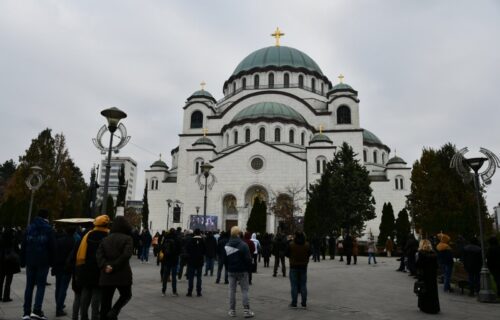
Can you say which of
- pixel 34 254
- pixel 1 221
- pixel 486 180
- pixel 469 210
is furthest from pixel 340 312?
pixel 1 221

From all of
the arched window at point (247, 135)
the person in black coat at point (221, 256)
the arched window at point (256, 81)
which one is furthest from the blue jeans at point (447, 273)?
the arched window at point (256, 81)

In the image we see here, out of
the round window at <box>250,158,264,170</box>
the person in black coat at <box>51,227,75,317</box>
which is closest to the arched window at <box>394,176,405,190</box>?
the round window at <box>250,158,264,170</box>

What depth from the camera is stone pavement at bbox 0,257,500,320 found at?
7.42m

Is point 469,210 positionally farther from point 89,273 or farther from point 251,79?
point 251,79

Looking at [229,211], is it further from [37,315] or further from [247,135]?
[37,315]

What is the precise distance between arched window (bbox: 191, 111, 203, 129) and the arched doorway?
13.7 metres

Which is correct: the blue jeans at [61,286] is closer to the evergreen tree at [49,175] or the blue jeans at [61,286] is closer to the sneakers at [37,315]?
the sneakers at [37,315]

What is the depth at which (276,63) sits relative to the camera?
5353cm

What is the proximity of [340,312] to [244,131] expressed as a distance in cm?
3824

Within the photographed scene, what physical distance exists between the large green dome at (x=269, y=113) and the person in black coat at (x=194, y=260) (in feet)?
116

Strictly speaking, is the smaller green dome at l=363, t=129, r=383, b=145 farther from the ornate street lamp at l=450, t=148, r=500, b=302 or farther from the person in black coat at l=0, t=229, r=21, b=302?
the person in black coat at l=0, t=229, r=21, b=302

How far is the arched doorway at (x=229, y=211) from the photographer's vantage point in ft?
136

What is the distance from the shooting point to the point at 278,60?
53812 millimetres

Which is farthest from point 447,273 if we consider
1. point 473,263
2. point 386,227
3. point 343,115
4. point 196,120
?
point 196,120
